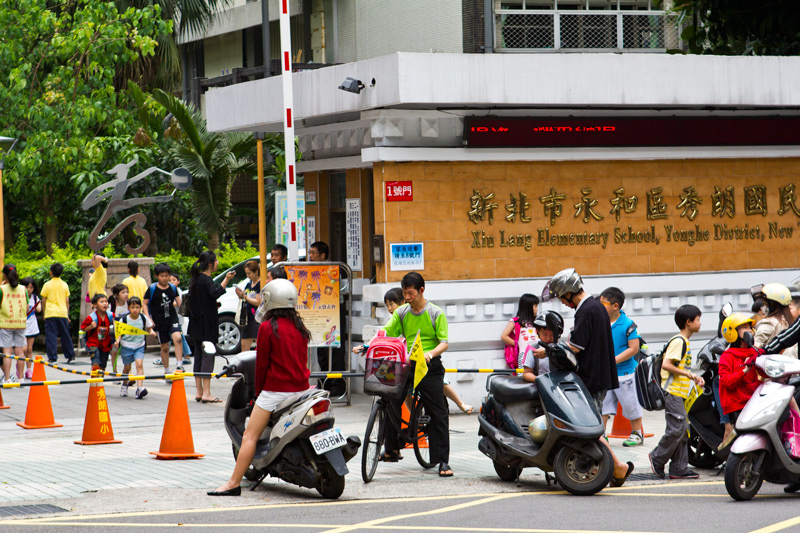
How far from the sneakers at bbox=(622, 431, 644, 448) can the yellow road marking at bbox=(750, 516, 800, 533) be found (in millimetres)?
3589

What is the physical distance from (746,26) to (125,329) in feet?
36.3

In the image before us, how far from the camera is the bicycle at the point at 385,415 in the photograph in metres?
9.41

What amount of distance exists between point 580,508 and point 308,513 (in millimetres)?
1931

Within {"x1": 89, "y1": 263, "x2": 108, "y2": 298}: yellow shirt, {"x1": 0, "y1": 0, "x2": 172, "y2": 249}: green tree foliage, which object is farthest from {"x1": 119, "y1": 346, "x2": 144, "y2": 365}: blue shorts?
{"x1": 0, "y1": 0, "x2": 172, "y2": 249}: green tree foliage

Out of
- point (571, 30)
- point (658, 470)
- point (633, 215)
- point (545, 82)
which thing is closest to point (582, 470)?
point (658, 470)

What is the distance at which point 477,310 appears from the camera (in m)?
13.7

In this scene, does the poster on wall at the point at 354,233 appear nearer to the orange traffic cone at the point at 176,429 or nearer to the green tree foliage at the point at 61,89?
the orange traffic cone at the point at 176,429

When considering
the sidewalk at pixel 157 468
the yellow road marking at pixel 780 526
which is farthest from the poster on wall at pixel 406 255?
the yellow road marking at pixel 780 526

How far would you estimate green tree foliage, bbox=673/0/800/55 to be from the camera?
18.3 metres

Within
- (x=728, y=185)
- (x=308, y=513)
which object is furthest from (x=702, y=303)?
(x=308, y=513)

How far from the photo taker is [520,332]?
43.5 feet

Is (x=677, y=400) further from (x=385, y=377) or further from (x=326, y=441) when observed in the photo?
(x=326, y=441)

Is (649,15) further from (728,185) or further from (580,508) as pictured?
(580,508)

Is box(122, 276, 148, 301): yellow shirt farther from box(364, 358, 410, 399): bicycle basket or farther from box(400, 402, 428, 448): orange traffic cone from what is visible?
box(364, 358, 410, 399): bicycle basket
